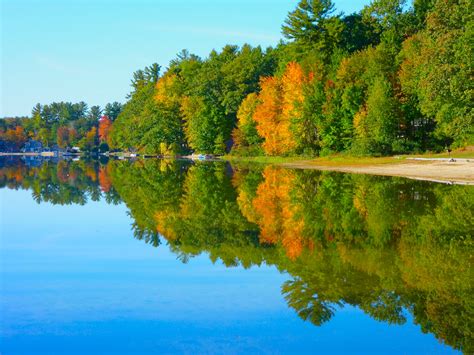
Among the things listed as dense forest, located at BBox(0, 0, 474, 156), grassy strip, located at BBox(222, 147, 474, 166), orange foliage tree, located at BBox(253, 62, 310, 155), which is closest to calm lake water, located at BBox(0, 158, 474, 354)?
dense forest, located at BBox(0, 0, 474, 156)

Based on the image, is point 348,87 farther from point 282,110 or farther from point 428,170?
point 428,170

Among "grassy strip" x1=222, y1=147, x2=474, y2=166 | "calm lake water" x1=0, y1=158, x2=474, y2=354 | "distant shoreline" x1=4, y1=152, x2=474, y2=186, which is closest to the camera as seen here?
"calm lake water" x1=0, y1=158, x2=474, y2=354

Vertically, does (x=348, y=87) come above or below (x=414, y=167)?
above

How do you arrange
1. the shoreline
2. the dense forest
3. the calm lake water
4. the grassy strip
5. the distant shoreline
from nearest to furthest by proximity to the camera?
1. the calm lake water
2. the shoreline
3. the distant shoreline
4. the dense forest
5. the grassy strip

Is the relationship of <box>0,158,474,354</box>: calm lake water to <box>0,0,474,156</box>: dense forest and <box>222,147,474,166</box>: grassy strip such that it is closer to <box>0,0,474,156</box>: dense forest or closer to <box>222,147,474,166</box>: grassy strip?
<box>0,0,474,156</box>: dense forest

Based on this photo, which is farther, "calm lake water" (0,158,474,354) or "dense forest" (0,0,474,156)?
"dense forest" (0,0,474,156)

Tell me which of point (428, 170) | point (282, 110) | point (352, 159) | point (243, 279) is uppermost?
point (282, 110)

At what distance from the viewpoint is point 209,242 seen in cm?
→ 1741

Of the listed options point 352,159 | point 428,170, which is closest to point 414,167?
point 428,170

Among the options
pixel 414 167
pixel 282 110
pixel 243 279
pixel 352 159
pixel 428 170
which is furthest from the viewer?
pixel 282 110

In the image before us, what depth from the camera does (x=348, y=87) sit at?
63594mm

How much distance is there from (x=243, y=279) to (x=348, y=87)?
53584 millimetres

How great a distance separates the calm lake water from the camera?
899cm

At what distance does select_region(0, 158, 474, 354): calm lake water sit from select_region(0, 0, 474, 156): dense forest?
25674 mm
